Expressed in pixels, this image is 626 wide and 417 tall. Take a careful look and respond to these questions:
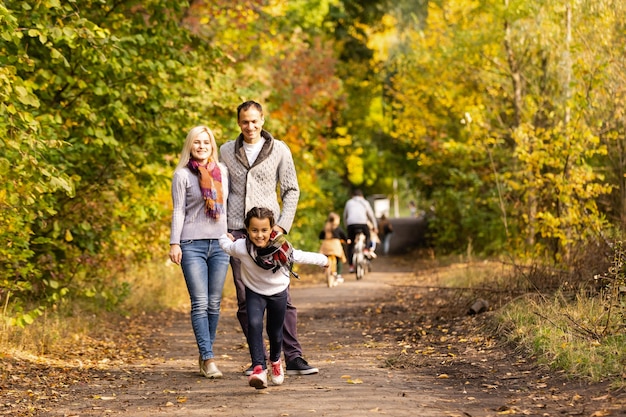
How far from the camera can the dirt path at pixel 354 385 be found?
655 centimetres

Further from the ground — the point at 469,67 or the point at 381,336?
the point at 469,67

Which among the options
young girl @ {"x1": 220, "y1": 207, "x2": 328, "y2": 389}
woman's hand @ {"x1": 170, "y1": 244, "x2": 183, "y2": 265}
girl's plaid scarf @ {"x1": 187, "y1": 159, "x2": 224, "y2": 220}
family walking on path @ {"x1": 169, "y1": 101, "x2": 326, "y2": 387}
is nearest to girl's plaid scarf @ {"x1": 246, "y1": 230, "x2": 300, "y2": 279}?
young girl @ {"x1": 220, "y1": 207, "x2": 328, "y2": 389}

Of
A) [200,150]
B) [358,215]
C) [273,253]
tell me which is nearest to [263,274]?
[273,253]

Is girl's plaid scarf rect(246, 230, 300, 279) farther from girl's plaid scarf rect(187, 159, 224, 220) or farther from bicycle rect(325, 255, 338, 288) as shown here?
bicycle rect(325, 255, 338, 288)

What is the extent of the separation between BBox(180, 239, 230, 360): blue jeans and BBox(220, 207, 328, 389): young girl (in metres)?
0.53

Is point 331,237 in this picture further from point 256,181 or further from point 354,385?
point 354,385

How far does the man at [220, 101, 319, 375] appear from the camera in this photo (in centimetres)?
798

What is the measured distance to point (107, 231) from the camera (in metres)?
12.6

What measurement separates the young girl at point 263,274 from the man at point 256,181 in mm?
338

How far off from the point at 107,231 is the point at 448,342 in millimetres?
4919

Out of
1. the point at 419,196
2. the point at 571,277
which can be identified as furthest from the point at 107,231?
the point at 419,196

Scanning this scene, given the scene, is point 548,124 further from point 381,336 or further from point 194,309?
point 194,309

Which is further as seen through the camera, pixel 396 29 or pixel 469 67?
pixel 396 29

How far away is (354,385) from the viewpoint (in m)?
7.48
